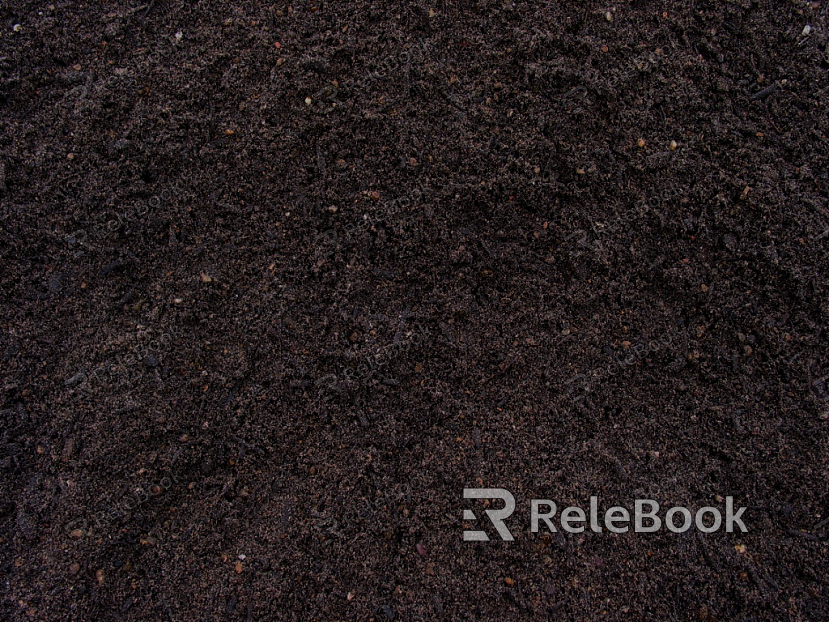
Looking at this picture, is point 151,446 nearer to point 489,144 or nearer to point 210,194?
point 210,194

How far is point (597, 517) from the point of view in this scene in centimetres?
140

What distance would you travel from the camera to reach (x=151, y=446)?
1.42 metres

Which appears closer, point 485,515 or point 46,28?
point 485,515

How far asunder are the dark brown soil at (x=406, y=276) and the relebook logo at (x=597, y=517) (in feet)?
0.08

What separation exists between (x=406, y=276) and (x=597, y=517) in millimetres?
854

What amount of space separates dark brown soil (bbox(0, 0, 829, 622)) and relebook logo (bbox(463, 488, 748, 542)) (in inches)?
1.0

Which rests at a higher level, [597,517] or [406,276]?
[406,276]

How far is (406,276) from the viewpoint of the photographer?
4.80ft

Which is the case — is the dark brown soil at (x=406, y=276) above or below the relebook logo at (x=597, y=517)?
above

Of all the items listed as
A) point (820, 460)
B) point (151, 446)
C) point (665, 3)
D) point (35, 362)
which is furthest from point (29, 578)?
point (665, 3)

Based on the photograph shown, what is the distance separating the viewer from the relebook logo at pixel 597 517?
139cm

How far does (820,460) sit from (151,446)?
6.14 ft

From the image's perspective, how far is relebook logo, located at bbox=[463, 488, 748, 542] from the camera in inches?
54.7

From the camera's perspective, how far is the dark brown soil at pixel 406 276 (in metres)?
1.41
